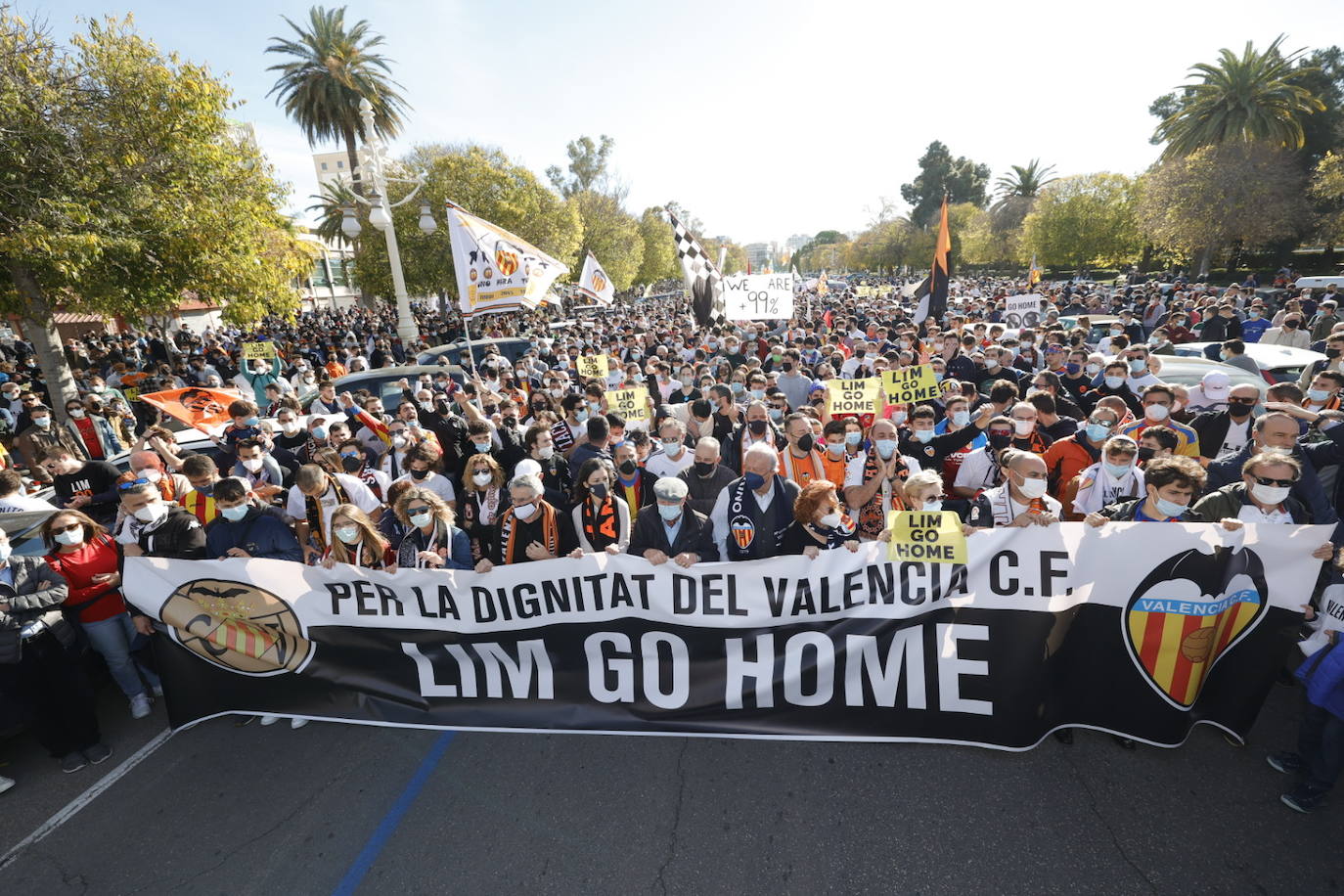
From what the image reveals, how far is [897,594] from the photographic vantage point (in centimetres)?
368

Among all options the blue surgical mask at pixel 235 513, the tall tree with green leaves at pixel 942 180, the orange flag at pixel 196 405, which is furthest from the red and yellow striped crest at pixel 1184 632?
the tall tree with green leaves at pixel 942 180

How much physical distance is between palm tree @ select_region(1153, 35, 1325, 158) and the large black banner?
139ft

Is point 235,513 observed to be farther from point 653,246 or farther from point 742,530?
point 653,246

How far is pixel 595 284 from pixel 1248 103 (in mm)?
39403

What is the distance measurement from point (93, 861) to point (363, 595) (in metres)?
1.92

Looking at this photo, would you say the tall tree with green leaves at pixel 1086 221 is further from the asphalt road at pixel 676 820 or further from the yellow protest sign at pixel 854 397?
the asphalt road at pixel 676 820

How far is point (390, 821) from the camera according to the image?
3609 millimetres

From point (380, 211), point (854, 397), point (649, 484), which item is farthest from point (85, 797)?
Answer: point (380, 211)

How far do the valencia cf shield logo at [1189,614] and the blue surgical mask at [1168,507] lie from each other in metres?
0.38

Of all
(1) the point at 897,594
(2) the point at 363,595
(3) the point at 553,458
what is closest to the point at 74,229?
(3) the point at 553,458

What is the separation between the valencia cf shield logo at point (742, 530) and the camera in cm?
438

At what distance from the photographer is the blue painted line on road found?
324cm

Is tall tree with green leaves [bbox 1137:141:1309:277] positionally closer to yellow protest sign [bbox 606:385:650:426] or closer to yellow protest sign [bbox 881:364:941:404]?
yellow protest sign [bbox 881:364:941:404]

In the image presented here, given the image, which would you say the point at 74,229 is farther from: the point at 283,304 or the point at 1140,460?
the point at 1140,460
